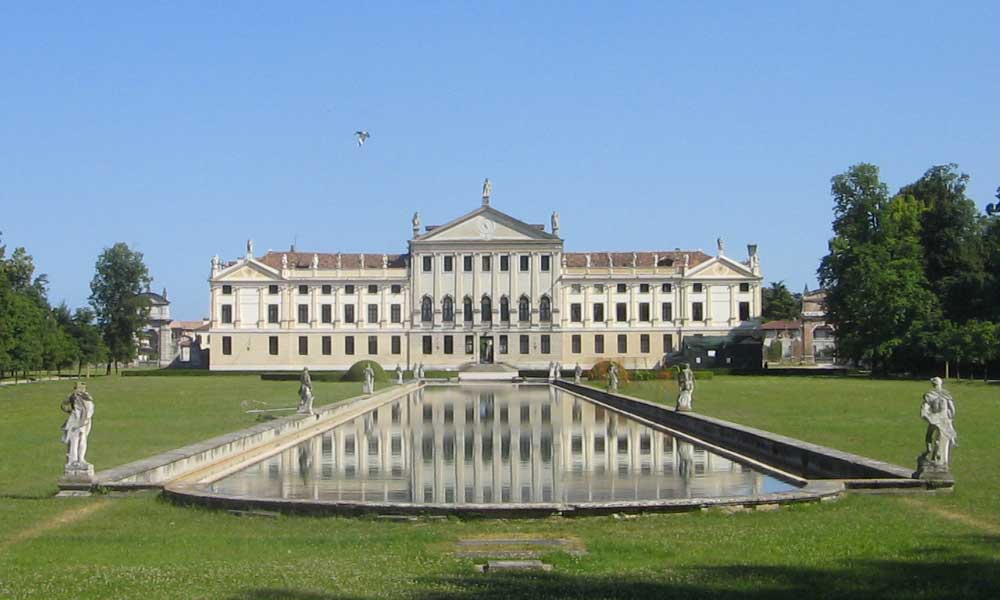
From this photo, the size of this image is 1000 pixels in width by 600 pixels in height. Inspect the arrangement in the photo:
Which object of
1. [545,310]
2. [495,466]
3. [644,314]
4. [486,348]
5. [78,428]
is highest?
[545,310]

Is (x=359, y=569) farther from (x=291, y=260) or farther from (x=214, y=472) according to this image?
(x=291, y=260)

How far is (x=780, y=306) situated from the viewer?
338 feet

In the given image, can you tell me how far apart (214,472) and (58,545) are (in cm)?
639

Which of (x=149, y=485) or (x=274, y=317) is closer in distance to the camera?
(x=149, y=485)

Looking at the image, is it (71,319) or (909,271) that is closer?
(909,271)

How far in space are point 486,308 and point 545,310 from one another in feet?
13.8

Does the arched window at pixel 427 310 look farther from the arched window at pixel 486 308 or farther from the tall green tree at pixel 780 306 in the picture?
the tall green tree at pixel 780 306

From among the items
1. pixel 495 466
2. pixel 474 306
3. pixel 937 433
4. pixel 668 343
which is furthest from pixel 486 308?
pixel 937 433

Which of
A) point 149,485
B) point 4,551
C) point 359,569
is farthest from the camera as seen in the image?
point 149,485

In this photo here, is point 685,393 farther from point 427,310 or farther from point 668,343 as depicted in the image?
point 427,310

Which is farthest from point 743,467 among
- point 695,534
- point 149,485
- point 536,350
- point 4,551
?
point 536,350

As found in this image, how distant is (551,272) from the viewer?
77875 mm

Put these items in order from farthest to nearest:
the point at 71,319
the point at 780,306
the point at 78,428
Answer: the point at 780,306 → the point at 71,319 → the point at 78,428

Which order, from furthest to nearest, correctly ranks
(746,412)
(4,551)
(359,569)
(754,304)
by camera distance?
(754,304), (746,412), (4,551), (359,569)
